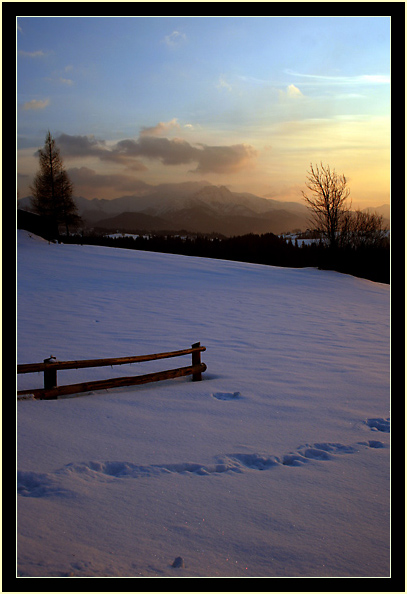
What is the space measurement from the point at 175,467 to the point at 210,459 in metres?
0.46

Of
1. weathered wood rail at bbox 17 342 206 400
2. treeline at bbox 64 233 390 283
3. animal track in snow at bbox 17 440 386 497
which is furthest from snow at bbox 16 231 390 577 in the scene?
treeline at bbox 64 233 390 283

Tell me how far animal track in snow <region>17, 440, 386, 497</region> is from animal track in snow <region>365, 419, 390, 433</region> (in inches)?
20.8

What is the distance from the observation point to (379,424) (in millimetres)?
6082

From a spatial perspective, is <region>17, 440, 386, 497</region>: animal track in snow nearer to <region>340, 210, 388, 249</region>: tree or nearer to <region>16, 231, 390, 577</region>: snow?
<region>16, 231, 390, 577</region>: snow

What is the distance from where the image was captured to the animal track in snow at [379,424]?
5.93 meters

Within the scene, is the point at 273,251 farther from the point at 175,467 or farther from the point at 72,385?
the point at 175,467

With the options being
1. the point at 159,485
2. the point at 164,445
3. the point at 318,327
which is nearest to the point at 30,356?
the point at 164,445

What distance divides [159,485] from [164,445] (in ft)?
3.10

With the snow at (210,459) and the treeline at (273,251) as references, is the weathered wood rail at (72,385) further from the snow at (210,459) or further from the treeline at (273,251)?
the treeline at (273,251)

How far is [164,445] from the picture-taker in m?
5.10

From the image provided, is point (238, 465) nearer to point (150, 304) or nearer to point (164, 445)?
point (164, 445)

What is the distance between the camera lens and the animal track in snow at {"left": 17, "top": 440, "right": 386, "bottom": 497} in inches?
158

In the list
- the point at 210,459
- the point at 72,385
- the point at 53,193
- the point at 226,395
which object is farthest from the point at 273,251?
the point at 210,459

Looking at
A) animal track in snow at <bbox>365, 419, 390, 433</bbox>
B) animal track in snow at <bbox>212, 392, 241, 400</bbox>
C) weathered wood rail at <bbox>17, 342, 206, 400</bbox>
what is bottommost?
animal track in snow at <bbox>365, 419, 390, 433</bbox>
